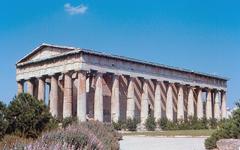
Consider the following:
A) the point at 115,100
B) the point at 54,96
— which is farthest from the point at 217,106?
the point at 54,96

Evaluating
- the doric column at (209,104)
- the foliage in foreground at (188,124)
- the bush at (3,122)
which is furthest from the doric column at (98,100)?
the bush at (3,122)

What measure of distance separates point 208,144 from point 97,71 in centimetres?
3973

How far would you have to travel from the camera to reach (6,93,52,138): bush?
2428cm

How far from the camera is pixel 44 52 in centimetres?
6712

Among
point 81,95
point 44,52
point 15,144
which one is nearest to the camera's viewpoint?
point 15,144

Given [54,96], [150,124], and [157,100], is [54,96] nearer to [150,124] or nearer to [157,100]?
[150,124]

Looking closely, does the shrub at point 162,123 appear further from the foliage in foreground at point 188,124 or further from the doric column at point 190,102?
the doric column at point 190,102

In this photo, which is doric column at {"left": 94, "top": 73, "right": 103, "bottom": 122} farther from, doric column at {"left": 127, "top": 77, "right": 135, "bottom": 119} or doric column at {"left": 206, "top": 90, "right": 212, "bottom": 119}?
doric column at {"left": 206, "top": 90, "right": 212, "bottom": 119}

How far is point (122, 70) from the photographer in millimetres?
63344

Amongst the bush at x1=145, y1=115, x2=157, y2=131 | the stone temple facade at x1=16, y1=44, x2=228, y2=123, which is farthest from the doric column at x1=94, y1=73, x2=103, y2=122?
the bush at x1=145, y1=115, x2=157, y2=131

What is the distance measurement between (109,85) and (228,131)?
49294 millimetres

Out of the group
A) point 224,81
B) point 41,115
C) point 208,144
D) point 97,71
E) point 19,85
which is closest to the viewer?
point 208,144

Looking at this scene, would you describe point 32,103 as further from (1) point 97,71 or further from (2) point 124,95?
(2) point 124,95

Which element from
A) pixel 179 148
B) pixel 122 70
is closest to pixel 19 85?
pixel 122 70
